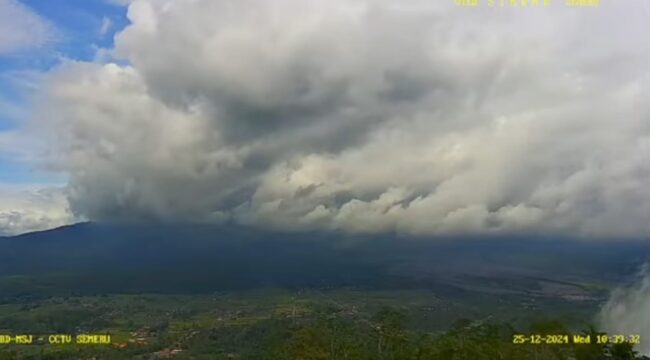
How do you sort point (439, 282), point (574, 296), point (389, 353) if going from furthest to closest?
point (439, 282) < point (574, 296) < point (389, 353)

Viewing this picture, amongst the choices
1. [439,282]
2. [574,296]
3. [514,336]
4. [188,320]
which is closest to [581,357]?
[514,336]

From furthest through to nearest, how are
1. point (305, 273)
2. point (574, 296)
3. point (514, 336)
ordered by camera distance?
point (305, 273)
point (574, 296)
point (514, 336)

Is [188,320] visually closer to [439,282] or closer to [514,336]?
Answer: [439,282]

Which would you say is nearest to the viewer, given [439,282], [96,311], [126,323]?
[126,323]

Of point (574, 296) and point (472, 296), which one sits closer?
point (574, 296)

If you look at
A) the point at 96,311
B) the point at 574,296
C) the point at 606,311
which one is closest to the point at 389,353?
the point at 606,311

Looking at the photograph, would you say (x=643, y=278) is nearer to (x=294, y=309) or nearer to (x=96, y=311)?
(x=294, y=309)
